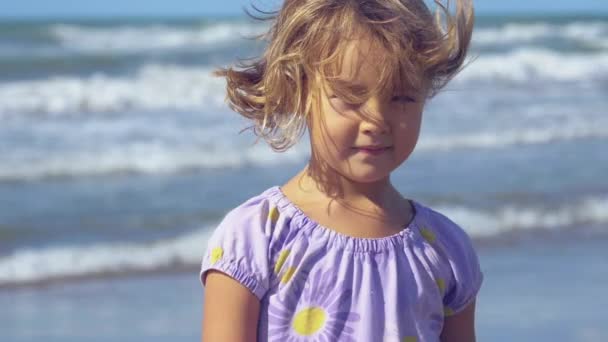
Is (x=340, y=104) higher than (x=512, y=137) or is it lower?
higher

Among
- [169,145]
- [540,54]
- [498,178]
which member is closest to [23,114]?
[169,145]

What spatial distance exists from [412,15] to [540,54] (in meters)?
17.0

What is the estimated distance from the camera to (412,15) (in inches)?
80.5

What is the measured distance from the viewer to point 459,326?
2.19 meters

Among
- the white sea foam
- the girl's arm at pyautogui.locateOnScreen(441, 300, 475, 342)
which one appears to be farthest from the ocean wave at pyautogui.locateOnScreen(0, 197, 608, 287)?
the girl's arm at pyautogui.locateOnScreen(441, 300, 475, 342)

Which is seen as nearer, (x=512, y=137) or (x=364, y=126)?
(x=364, y=126)

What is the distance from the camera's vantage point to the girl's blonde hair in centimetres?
198

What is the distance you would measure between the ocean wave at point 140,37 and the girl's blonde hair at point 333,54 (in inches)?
606

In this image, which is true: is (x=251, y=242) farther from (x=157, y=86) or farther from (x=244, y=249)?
(x=157, y=86)

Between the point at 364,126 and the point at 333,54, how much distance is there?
0.13 m

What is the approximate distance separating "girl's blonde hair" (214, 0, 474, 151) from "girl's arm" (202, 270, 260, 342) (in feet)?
0.99

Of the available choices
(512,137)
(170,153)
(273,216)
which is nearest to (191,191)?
(170,153)

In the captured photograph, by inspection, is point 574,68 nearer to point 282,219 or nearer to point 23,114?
point 23,114

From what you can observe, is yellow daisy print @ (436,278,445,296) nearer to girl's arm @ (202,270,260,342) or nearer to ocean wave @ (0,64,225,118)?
girl's arm @ (202,270,260,342)
